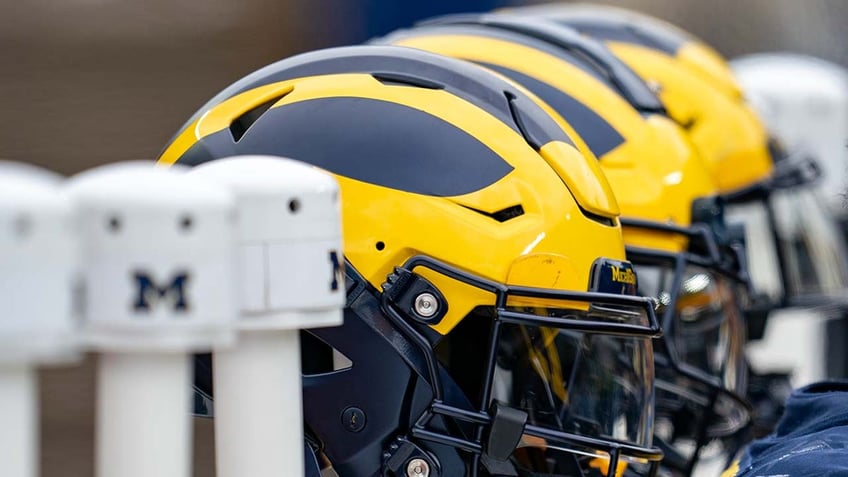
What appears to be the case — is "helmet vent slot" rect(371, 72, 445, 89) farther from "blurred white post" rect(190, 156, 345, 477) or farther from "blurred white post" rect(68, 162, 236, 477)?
"blurred white post" rect(68, 162, 236, 477)

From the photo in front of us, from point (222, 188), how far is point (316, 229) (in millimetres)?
143

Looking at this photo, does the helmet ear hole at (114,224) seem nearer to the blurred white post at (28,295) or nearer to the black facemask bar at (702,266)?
the blurred white post at (28,295)

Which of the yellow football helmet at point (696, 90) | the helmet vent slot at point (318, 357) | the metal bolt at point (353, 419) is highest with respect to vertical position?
the yellow football helmet at point (696, 90)

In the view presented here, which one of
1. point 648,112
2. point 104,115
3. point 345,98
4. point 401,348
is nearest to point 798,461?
point 401,348

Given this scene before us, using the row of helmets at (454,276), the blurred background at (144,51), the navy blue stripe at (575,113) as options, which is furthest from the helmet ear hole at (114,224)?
the blurred background at (144,51)

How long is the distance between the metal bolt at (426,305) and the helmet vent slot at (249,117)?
31 centimetres

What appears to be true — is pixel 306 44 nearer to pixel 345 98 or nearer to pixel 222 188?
pixel 345 98

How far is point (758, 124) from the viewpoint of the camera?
3.28 m

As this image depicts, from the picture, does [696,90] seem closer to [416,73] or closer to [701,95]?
[701,95]

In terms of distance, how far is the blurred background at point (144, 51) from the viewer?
593 centimetres

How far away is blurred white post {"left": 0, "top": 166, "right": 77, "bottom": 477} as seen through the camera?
3.33 ft

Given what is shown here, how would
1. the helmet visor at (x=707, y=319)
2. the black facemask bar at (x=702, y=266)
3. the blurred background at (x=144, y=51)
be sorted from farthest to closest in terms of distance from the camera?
the blurred background at (x=144, y=51) → the helmet visor at (x=707, y=319) → the black facemask bar at (x=702, y=266)

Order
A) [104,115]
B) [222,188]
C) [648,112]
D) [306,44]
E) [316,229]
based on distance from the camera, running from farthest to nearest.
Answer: [306,44], [104,115], [648,112], [316,229], [222,188]

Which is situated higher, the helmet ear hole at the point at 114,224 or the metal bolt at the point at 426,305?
the helmet ear hole at the point at 114,224
